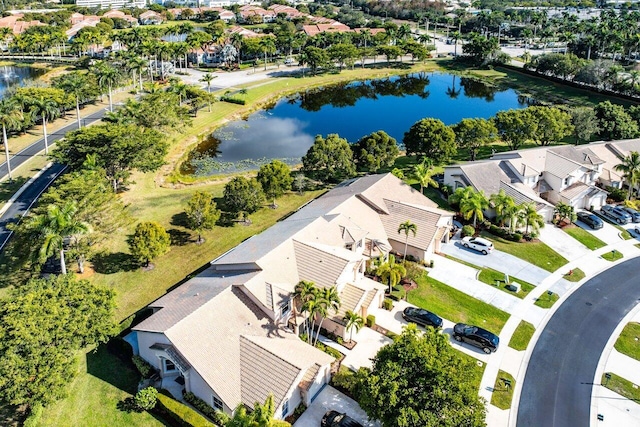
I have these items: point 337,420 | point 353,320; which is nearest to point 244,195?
point 353,320

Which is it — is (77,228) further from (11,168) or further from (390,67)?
(390,67)

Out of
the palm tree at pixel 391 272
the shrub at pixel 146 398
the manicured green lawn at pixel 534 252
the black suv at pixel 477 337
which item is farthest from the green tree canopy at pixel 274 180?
the shrub at pixel 146 398

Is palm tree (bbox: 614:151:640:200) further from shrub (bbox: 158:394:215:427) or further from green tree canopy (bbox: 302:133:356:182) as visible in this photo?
shrub (bbox: 158:394:215:427)

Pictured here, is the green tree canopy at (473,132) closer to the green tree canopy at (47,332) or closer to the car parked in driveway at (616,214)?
the car parked in driveway at (616,214)

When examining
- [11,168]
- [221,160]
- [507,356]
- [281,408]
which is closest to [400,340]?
[281,408]

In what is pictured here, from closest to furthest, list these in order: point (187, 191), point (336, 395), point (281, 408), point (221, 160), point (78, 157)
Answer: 1. point (281, 408)
2. point (336, 395)
3. point (78, 157)
4. point (187, 191)
5. point (221, 160)

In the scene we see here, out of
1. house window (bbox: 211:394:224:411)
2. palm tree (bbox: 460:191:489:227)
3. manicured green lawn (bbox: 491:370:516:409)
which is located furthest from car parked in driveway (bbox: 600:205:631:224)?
house window (bbox: 211:394:224:411)

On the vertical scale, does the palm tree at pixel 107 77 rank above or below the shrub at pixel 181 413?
above
